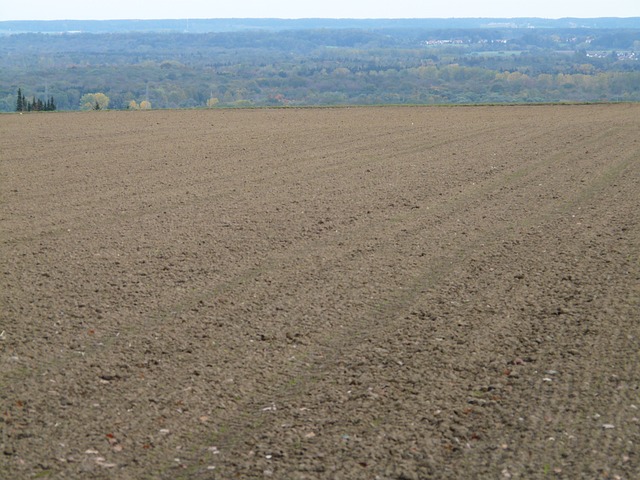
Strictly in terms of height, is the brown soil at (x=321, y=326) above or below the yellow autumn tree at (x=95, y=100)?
above

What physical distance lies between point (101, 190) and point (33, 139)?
11.2m

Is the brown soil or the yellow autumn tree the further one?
the yellow autumn tree

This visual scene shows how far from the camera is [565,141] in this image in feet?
79.3

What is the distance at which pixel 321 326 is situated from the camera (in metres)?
7.79

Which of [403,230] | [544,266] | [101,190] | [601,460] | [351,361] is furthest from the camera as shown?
[101,190]

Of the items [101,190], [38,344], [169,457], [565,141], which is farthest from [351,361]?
[565,141]

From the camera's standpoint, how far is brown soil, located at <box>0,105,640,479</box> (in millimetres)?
5457

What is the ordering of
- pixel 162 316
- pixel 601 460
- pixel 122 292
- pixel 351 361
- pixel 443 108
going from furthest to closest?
1. pixel 443 108
2. pixel 122 292
3. pixel 162 316
4. pixel 351 361
5. pixel 601 460

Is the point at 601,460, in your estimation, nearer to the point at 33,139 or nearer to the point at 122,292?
the point at 122,292

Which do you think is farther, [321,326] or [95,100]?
[95,100]

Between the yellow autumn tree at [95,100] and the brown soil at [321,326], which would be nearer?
the brown soil at [321,326]

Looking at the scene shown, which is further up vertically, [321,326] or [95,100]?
[321,326]

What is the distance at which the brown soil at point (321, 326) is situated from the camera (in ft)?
17.9

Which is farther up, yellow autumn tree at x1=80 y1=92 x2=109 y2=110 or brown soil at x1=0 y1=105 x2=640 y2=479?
brown soil at x1=0 y1=105 x2=640 y2=479
